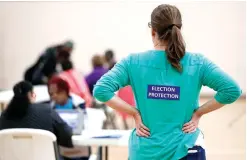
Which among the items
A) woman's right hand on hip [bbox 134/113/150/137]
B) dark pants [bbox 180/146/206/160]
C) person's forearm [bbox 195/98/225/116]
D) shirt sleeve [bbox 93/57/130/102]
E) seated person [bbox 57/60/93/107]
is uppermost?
shirt sleeve [bbox 93/57/130/102]

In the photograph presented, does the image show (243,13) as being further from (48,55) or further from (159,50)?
(159,50)

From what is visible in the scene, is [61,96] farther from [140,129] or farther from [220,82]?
[220,82]

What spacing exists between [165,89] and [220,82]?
0.20 metres

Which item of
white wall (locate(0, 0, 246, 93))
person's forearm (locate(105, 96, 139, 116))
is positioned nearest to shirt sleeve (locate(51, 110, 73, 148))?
person's forearm (locate(105, 96, 139, 116))

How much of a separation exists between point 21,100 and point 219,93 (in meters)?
1.28

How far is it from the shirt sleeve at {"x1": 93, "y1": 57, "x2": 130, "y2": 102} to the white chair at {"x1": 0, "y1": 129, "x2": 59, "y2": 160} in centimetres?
77

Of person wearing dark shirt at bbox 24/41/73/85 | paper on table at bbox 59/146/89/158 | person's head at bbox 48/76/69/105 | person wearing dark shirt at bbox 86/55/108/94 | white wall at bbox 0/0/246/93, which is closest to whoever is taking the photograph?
paper on table at bbox 59/146/89/158

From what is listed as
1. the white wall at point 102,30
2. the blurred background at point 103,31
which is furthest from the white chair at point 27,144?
the white wall at point 102,30

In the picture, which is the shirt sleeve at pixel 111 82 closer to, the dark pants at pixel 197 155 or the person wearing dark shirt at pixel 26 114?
the dark pants at pixel 197 155

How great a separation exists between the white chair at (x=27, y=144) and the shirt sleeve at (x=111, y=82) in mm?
766

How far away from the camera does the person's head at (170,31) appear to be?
62.8 inches

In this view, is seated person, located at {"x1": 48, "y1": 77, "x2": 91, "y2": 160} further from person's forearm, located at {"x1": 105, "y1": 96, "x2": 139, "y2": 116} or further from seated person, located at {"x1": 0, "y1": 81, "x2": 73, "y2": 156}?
person's forearm, located at {"x1": 105, "y1": 96, "x2": 139, "y2": 116}

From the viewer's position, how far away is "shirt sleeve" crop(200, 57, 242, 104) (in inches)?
62.0

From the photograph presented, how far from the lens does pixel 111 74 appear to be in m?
1.59
